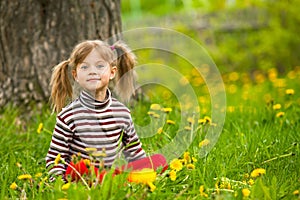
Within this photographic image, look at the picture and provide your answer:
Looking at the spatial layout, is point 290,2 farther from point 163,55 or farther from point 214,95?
point 214,95

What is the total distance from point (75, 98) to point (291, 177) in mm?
1099

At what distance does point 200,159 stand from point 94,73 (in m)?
0.64

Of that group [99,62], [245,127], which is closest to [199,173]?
[99,62]

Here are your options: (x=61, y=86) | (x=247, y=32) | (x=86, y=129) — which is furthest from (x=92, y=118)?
(x=247, y=32)

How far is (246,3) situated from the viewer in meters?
7.88

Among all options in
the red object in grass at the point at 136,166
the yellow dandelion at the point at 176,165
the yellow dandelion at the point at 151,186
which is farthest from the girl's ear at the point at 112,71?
the yellow dandelion at the point at 151,186

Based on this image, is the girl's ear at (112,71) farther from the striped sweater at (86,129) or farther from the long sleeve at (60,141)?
the long sleeve at (60,141)

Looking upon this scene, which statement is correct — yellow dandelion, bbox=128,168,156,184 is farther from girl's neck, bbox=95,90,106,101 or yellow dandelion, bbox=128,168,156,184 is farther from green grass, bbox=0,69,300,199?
girl's neck, bbox=95,90,106,101

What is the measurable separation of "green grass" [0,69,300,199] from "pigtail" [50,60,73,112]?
12.9 inches

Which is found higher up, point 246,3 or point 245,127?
point 246,3

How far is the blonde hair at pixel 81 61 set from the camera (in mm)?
2566

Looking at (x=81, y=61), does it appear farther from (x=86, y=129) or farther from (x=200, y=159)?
(x=200, y=159)

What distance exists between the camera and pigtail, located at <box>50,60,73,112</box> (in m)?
2.70

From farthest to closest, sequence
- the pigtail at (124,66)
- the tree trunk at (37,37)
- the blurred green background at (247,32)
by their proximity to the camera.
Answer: the blurred green background at (247,32) → the tree trunk at (37,37) → the pigtail at (124,66)
